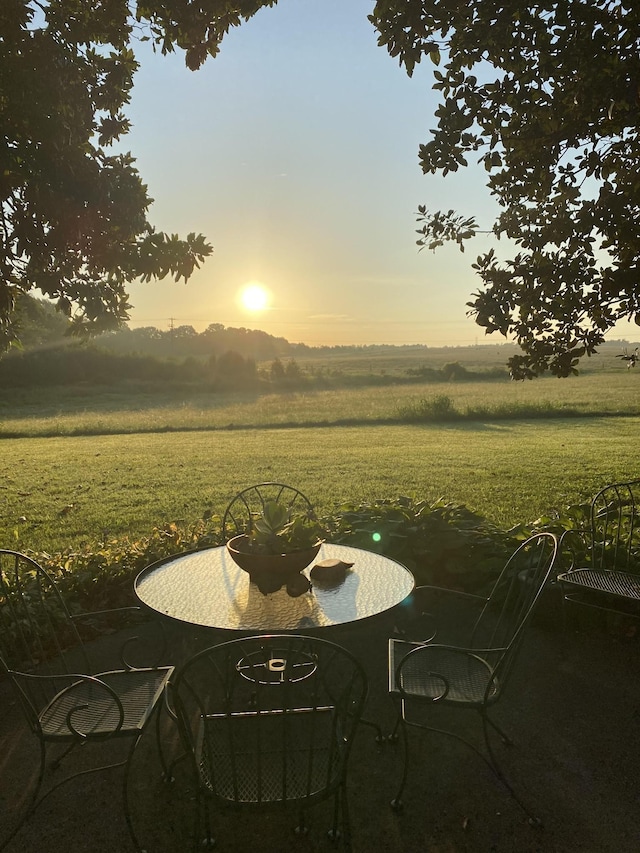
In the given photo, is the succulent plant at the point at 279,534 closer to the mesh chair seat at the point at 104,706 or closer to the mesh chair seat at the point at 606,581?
the mesh chair seat at the point at 104,706

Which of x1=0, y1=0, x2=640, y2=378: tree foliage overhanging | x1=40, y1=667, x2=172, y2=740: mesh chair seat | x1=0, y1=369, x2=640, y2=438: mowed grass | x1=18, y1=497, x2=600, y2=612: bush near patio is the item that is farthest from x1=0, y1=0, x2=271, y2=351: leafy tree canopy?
x1=0, y1=369, x2=640, y2=438: mowed grass

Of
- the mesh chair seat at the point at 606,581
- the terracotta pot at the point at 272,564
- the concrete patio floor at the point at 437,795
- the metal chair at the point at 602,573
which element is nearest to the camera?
the concrete patio floor at the point at 437,795

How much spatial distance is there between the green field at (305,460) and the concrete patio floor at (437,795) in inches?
182

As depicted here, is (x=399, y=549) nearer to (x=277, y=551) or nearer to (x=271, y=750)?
(x=277, y=551)

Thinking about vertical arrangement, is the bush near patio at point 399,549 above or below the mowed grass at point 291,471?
above

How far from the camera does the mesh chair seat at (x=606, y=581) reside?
393 centimetres

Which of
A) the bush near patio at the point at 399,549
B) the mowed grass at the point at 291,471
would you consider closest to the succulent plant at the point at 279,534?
the bush near patio at the point at 399,549

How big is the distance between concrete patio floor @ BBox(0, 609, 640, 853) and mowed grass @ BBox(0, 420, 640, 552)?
15.1 feet

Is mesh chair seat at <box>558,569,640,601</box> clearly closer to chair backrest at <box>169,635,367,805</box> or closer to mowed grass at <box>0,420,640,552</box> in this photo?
chair backrest at <box>169,635,367,805</box>

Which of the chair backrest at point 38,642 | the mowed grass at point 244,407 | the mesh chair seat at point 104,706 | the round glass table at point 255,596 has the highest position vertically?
the round glass table at point 255,596

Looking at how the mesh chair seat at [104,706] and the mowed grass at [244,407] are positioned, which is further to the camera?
the mowed grass at [244,407]

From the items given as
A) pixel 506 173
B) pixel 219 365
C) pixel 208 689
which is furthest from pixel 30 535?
pixel 219 365

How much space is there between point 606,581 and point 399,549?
1.63 metres

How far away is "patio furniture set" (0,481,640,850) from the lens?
2143mm
